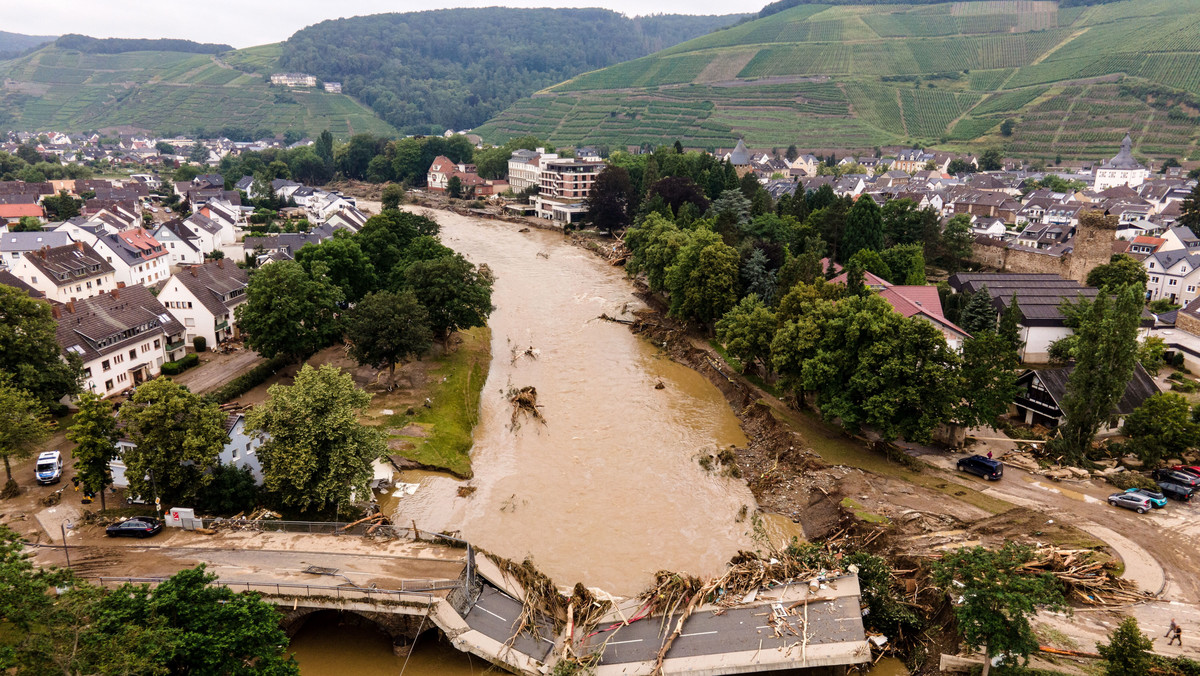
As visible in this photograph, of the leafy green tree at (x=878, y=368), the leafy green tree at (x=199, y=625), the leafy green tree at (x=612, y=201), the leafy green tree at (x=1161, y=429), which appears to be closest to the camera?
the leafy green tree at (x=199, y=625)

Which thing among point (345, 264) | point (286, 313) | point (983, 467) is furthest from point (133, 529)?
point (983, 467)

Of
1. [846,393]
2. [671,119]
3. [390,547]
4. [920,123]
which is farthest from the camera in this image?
[671,119]

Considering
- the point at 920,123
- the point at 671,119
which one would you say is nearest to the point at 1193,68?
the point at 920,123

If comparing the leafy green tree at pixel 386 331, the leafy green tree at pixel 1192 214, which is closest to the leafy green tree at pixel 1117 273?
the leafy green tree at pixel 1192 214

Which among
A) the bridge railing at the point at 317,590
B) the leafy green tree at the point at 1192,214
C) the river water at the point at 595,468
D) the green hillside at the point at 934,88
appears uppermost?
the green hillside at the point at 934,88

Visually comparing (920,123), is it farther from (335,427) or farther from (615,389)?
(335,427)

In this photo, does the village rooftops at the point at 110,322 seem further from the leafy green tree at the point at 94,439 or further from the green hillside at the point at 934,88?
the green hillside at the point at 934,88

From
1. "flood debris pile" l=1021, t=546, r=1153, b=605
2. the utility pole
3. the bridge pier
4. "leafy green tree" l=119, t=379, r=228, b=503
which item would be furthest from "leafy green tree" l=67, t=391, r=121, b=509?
"flood debris pile" l=1021, t=546, r=1153, b=605
